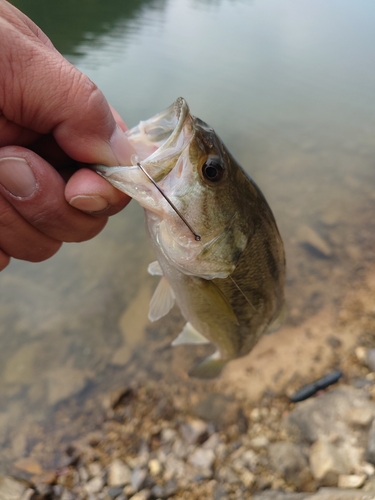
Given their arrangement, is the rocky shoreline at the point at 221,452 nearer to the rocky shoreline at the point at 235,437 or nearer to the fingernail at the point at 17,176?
the rocky shoreline at the point at 235,437

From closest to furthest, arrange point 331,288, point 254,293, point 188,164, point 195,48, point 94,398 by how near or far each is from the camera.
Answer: point 188,164, point 254,293, point 94,398, point 331,288, point 195,48

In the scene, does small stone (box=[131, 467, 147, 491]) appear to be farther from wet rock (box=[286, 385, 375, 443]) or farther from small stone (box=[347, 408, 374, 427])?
small stone (box=[347, 408, 374, 427])

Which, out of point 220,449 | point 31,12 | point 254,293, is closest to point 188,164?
point 254,293

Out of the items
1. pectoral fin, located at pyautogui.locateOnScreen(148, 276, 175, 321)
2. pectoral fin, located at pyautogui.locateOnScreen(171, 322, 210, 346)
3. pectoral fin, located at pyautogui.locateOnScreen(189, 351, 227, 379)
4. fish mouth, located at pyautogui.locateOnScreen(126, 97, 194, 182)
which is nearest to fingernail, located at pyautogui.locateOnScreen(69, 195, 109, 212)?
fish mouth, located at pyautogui.locateOnScreen(126, 97, 194, 182)

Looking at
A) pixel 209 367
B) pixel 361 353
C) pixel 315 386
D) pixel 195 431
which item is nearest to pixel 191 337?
pixel 209 367

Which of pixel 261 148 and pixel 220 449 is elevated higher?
pixel 261 148

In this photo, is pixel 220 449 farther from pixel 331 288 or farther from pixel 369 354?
pixel 331 288

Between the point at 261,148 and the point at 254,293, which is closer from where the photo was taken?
the point at 254,293
